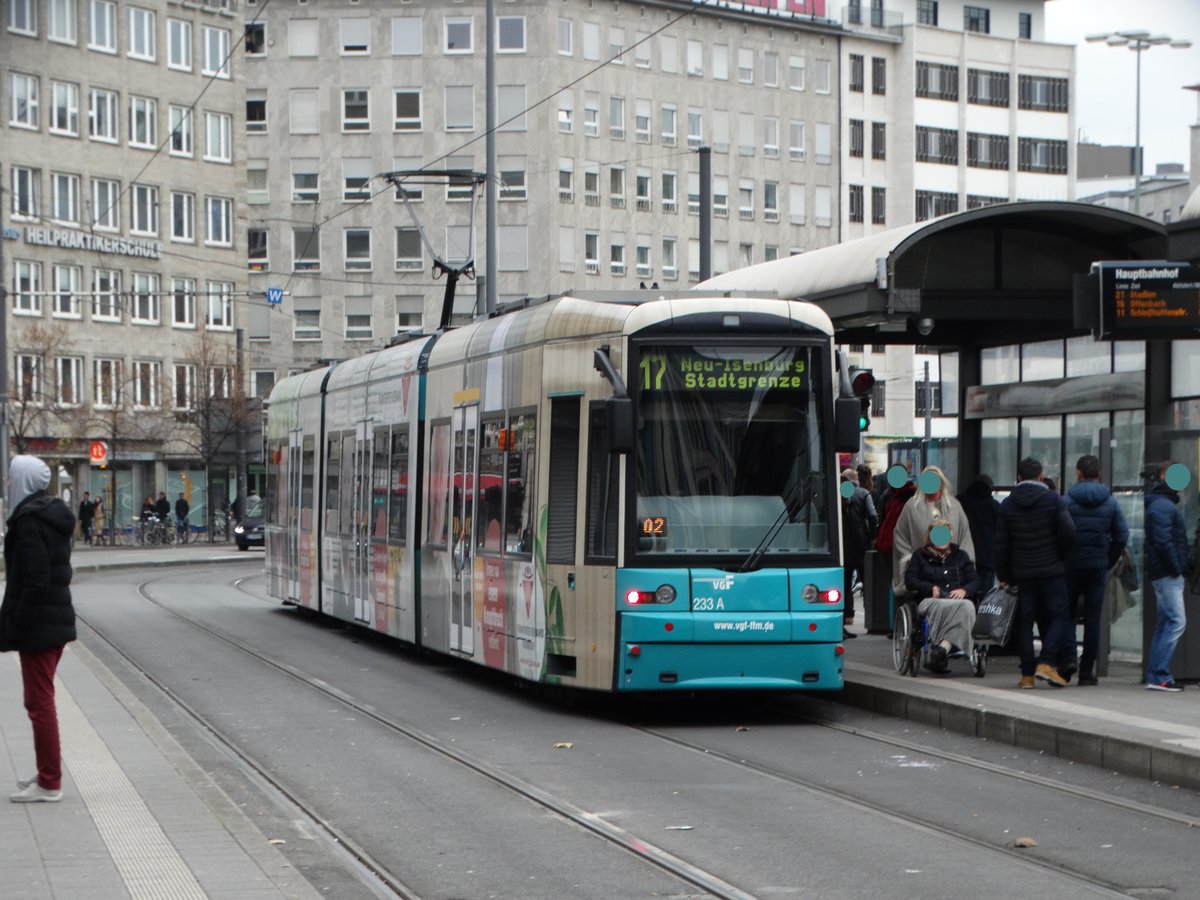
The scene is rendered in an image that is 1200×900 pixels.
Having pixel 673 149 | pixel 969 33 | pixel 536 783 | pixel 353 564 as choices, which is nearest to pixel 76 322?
pixel 673 149

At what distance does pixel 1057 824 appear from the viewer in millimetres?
10219

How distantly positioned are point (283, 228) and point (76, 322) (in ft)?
50.5

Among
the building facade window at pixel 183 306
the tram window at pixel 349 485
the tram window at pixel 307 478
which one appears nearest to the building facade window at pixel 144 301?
the building facade window at pixel 183 306

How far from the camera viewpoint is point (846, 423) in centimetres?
1468

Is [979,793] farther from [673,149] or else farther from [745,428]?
[673,149]

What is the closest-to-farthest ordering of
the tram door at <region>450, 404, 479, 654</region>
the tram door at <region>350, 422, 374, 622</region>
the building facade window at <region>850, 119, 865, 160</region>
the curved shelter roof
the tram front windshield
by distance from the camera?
1. the tram front windshield
2. the curved shelter roof
3. the tram door at <region>450, 404, 479, 654</region>
4. the tram door at <region>350, 422, 374, 622</region>
5. the building facade window at <region>850, 119, 865, 160</region>

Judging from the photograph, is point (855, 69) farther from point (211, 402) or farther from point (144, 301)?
point (211, 402)

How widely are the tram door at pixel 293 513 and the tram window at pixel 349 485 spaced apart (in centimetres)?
268

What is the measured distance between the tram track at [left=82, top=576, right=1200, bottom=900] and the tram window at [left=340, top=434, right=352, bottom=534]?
19.7ft

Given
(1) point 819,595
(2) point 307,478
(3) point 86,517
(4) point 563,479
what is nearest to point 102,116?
(3) point 86,517

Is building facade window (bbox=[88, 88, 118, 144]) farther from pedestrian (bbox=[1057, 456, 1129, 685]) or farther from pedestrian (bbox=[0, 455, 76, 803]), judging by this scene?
pedestrian (bbox=[0, 455, 76, 803])

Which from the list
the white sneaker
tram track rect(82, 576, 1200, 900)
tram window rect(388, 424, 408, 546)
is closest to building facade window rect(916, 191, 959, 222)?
tram window rect(388, 424, 408, 546)

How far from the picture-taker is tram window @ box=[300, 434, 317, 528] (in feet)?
84.6

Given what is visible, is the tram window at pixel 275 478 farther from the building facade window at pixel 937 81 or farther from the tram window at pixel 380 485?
the building facade window at pixel 937 81
